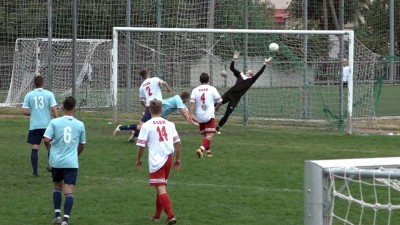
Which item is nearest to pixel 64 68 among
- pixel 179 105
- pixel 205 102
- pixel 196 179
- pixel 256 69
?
pixel 256 69

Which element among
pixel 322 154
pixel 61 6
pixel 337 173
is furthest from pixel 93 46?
pixel 337 173

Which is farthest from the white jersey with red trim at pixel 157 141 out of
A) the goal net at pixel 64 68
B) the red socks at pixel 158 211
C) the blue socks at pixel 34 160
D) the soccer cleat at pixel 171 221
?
the goal net at pixel 64 68

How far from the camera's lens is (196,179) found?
1423 centimetres

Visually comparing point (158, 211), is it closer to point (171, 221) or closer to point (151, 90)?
point (171, 221)

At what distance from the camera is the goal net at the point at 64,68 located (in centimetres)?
2888

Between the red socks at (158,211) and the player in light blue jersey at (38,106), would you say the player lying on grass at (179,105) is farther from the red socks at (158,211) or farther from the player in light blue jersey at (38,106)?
the red socks at (158,211)

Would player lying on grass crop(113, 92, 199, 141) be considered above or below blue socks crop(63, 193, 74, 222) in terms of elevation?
above

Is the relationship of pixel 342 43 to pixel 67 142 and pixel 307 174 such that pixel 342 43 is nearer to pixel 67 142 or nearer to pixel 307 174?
pixel 67 142

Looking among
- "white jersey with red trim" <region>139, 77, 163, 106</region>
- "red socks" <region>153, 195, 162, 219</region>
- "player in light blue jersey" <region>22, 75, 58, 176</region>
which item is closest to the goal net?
"white jersey with red trim" <region>139, 77, 163, 106</region>

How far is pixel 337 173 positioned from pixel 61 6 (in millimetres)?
25054

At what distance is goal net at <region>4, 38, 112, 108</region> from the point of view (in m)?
28.9

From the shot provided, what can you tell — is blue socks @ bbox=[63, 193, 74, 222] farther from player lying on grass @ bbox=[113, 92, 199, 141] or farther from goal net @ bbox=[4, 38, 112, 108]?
goal net @ bbox=[4, 38, 112, 108]

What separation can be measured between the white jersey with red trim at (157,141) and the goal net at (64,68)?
59.5ft

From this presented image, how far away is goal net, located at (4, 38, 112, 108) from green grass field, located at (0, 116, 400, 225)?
6.73 m
